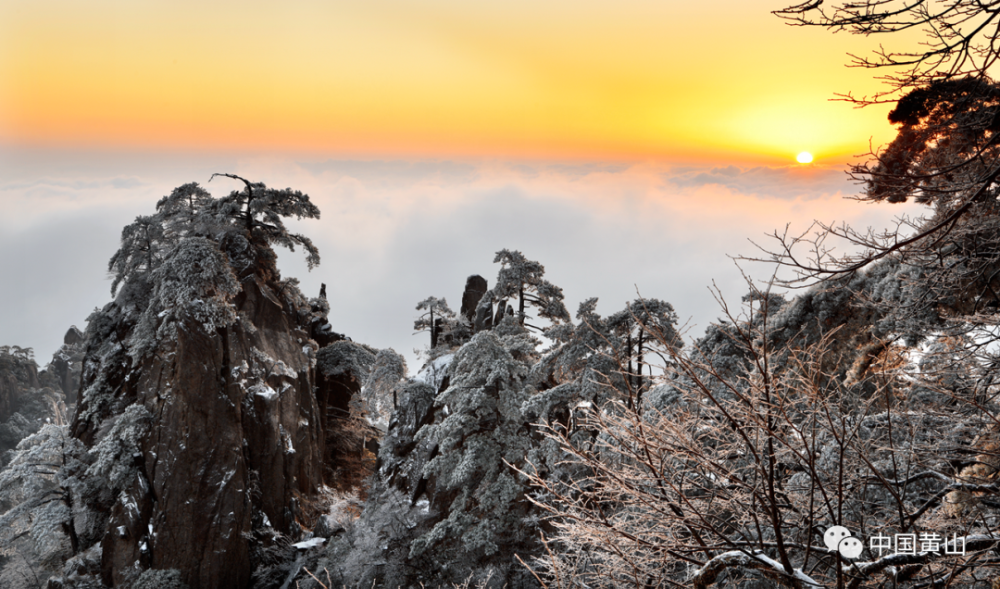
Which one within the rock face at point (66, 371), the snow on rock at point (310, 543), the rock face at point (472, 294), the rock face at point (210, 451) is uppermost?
the rock face at point (472, 294)

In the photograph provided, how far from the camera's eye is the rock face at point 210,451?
14.0m

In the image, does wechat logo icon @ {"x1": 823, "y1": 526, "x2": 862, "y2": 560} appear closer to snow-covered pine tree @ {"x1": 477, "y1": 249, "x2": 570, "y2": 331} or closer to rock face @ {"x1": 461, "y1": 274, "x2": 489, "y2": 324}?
snow-covered pine tree @ {"x1": 477, "y1": 249, "x2": 570, "y2": 331}

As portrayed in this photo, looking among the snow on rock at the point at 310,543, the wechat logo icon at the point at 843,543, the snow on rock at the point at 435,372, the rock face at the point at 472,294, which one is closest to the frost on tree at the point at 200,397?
the snow on rock at the point at 310,543

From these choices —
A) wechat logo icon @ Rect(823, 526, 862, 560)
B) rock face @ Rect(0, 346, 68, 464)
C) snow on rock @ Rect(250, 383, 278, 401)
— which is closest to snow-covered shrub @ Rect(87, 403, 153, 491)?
snow on rock @ Rect(250, 383, 278, 401)

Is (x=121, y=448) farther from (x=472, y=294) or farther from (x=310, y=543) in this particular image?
(x=472, y=294)

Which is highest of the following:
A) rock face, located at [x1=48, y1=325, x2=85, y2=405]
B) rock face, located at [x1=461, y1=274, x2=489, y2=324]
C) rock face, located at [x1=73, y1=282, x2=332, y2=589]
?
rock face, located at [x1=461, y1=274, x2=489, y2=324]

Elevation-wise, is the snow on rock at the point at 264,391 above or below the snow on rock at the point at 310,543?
above

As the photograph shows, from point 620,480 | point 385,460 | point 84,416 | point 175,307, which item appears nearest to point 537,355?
point 385,460

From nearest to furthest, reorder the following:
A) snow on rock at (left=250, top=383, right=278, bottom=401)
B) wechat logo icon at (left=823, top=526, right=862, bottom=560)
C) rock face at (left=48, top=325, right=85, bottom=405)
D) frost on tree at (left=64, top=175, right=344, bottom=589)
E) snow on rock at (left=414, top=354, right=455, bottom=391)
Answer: wechat logo icon at (left=823, top=526, right=862, bottom=560), frost on tree at (left=64, top=175, right=344, bottom=589), snow on rock at (left=414, top=354, right=455, bottom=391), snow on rock at (left=250, top=383, right=278, bottom=401), rock face at (left=48, top=325, right=85, bottom=405)

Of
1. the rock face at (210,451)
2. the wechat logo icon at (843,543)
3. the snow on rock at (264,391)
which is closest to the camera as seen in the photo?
the wechat logo icon at (843,543)

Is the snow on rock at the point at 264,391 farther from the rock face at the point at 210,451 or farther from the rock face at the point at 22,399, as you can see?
→ the rock face at the point at 22,399

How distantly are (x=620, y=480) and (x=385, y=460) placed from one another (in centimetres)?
1309

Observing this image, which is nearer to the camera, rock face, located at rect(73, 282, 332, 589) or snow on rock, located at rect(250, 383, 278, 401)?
rock face, located at rect(73, 282, 332, 589)

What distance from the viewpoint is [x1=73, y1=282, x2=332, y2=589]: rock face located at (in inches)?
551
